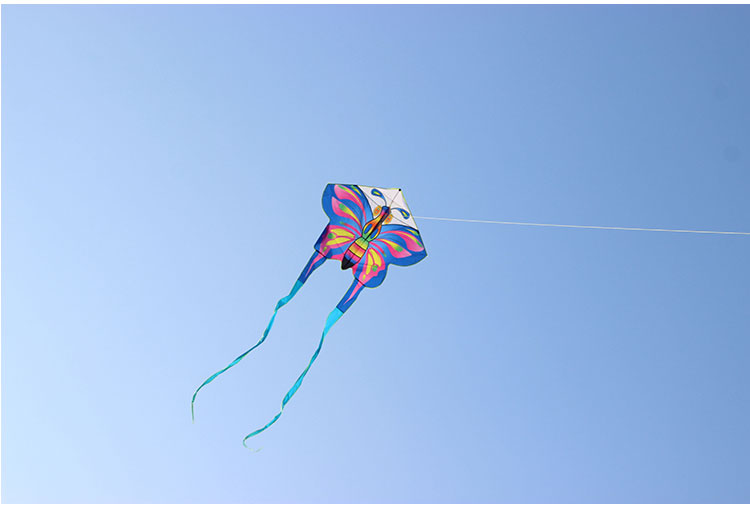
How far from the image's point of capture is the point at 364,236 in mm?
5840

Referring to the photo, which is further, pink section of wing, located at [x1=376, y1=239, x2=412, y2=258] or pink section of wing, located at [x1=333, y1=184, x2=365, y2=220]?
pink section of wing, located at [x1=376, y1=239, x2=412, y2=258]

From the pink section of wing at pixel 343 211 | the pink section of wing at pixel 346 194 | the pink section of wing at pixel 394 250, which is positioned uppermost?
the pink section of wing at pixel 346 194

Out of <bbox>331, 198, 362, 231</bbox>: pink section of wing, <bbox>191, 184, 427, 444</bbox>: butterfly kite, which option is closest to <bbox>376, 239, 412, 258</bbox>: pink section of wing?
<bbox>191, 184, 427, 444</bbox>: butterfly kite

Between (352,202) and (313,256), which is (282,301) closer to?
(313,256)

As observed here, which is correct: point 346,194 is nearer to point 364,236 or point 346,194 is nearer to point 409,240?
point 364,236

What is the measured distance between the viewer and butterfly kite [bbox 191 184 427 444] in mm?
5699

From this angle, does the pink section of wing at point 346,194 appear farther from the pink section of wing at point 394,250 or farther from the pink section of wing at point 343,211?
the pink section of wing at point 394,250

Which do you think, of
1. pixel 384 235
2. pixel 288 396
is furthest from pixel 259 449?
pixel 384 235

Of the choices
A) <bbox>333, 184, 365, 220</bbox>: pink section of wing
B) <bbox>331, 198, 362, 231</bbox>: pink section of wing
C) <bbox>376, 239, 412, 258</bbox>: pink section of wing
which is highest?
<bbox>333, 184, 365, 220</bbox>: pink section of wing

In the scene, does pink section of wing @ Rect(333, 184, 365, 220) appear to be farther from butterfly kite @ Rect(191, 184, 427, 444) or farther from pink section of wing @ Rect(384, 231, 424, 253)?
pink section of wing @ Rect(384, 231, 424, 253)

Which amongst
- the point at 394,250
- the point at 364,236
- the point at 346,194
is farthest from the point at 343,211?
the point at 394,250

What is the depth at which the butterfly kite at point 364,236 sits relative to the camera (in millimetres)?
5699

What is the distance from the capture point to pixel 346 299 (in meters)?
5.71

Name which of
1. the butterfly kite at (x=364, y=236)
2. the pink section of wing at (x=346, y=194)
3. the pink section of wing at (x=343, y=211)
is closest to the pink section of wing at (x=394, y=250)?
the butterfly kite at (x=364, y=236)
